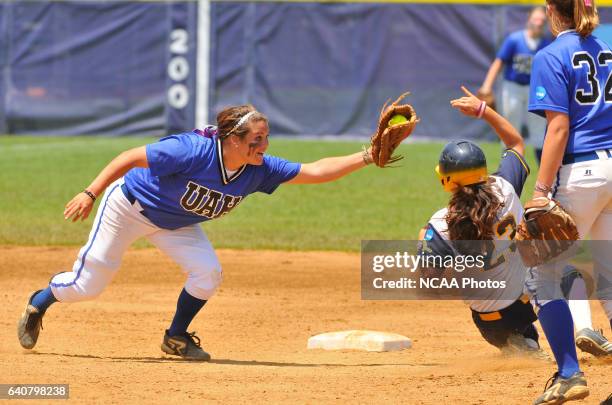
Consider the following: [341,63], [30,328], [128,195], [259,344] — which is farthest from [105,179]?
[341,63]

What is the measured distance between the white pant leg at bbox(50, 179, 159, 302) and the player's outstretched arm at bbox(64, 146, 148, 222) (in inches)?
13.4

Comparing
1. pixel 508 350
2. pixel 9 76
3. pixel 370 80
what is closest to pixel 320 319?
pixel 508 350

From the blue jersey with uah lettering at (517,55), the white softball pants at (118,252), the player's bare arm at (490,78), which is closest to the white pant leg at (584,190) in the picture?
the white softball pants at (118,252)

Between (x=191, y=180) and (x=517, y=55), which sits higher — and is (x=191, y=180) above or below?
below

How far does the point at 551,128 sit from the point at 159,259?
5437mm

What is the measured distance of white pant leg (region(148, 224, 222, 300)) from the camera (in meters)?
5.79

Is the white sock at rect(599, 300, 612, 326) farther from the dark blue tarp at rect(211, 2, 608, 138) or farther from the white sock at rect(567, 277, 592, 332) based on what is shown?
the dark blue tarp at rect(211, 2, 608, 138)

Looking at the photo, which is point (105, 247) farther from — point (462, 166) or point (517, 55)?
point (517, 55)

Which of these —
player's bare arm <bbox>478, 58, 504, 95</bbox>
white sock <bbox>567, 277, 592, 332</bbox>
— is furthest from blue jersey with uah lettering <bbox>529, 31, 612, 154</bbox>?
player's bare arm <bbox>478, 58, 504, 95</bbox>

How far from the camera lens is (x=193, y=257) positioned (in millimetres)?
5785

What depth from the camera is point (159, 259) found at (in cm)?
945

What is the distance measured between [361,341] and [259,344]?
2.11ft

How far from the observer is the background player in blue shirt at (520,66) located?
11.9 meters

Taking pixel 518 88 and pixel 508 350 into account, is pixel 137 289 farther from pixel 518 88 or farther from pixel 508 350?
pixel 518 88
